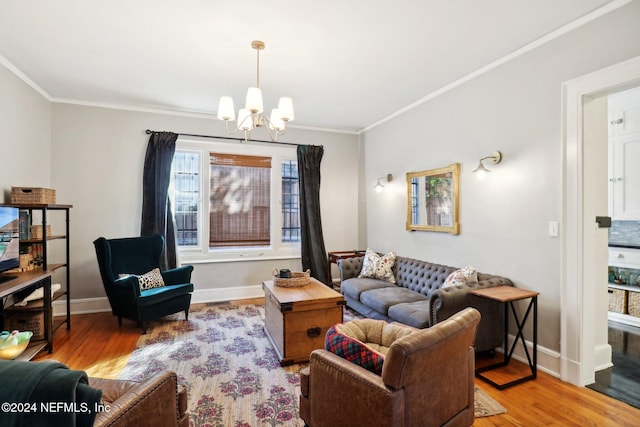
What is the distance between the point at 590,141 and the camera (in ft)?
8.00

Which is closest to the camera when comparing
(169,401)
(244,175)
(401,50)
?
(169,401)

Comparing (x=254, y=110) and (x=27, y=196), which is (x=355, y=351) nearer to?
(x=254, y=110)

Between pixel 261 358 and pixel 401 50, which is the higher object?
pixel 401 50

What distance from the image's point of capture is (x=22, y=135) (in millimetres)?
3457

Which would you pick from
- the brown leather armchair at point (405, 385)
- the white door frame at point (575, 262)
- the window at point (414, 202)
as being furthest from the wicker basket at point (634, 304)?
the brown leather armchair at point (405, 385)

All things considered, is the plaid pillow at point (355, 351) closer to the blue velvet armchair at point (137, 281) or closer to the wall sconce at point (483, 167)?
the wall sconce at point (483, 167)

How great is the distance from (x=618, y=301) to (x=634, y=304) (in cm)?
14

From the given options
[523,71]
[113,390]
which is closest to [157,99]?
[113,390]

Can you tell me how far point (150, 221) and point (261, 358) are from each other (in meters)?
2.53

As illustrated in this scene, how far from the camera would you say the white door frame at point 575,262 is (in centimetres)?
242

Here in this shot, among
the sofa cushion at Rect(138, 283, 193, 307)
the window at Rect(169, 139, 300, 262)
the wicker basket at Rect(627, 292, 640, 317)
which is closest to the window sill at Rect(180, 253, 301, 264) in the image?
the window at Rect(169, 139, 300, 262)

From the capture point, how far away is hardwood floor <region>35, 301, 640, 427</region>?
6.70 feet

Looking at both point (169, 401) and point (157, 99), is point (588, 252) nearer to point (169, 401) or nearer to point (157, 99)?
point (169, 401)

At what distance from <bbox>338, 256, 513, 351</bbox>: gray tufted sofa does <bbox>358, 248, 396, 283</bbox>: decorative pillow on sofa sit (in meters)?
0.07
